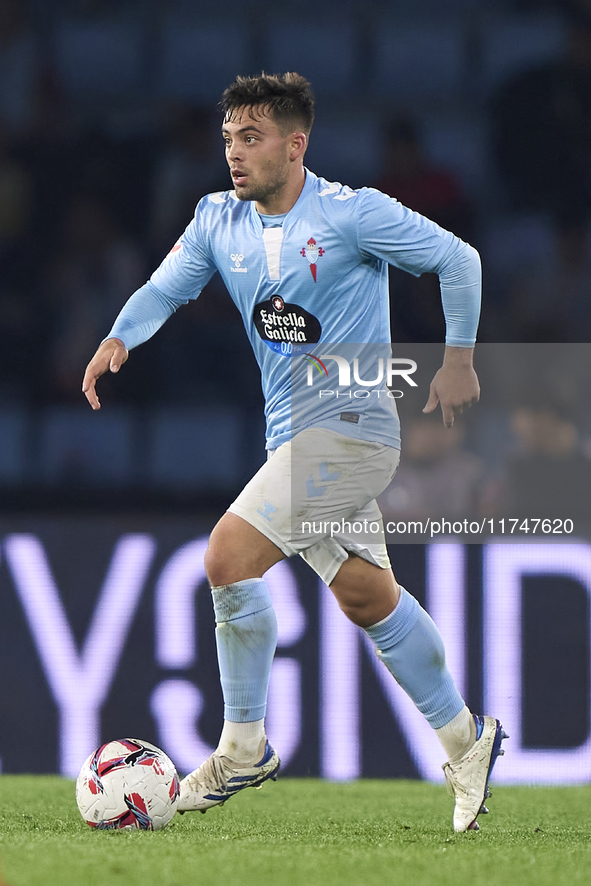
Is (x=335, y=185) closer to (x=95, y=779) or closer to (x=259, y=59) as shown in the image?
(x=95, y=779)

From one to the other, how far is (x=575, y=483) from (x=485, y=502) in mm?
369

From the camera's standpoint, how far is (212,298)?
5.98m

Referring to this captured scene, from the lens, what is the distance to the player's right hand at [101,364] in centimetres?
331

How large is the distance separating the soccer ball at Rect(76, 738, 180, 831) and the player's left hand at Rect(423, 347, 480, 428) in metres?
1.12

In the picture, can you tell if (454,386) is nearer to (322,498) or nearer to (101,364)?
(322,498)

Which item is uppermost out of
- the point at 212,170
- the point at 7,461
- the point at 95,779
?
the point at 212,170

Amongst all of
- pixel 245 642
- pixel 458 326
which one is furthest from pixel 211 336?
pixel 245 642

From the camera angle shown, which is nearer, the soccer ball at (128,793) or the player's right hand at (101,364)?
the soccer ball at (128,793)

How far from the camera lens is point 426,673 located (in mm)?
3254

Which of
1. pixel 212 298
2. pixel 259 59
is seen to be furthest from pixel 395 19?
pixel 212 298

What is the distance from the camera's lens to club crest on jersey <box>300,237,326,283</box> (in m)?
3.27

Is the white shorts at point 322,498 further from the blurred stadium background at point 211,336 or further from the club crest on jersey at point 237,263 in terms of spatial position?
the blurred stadium background at point 211,336

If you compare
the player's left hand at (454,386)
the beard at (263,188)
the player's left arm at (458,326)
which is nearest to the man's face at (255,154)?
the beard at (263,188)

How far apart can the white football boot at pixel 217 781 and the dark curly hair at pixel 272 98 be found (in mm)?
1641
